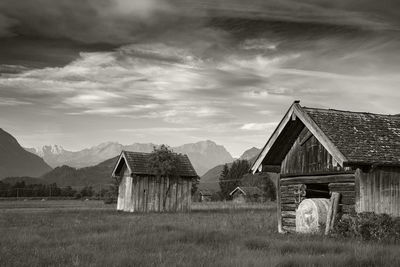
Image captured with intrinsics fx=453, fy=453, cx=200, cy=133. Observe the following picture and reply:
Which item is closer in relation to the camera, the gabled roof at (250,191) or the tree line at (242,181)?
the gabled roof at (250,191)

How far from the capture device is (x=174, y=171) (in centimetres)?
3422

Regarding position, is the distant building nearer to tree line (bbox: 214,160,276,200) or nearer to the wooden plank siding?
tree line (bbox: 214,160,276,200)

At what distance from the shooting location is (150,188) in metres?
34.1

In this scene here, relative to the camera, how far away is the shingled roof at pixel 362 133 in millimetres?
14352

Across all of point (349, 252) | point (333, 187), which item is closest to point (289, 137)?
point (333, 187)

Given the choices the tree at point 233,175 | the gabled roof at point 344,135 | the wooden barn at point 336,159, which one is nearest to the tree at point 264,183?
the tree at point 233,175

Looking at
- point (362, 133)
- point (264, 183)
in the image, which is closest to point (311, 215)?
point (362, 133)

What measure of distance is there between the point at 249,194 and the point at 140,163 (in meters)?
57.7

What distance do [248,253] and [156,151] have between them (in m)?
24.0

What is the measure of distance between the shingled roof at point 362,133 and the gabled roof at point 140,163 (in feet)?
64.1

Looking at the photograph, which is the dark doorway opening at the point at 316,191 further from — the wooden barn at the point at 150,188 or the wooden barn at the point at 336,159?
the wooden barn at the point at 150,188

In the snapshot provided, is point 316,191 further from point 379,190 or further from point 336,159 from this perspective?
point 336,159

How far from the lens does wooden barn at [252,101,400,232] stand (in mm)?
14492

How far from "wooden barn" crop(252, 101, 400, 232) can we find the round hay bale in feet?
2.25
